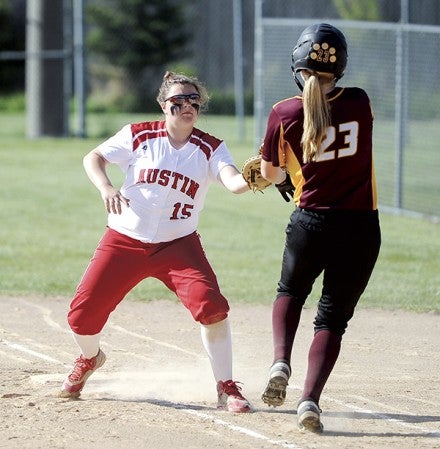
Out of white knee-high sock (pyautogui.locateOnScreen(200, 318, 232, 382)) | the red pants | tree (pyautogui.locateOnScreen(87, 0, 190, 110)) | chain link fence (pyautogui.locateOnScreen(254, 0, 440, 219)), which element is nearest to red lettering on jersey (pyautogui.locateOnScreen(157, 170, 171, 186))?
the red pants

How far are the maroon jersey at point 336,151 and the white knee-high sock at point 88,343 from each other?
4.96 feet

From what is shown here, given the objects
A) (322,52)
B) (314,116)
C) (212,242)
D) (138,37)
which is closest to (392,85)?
(212,242)

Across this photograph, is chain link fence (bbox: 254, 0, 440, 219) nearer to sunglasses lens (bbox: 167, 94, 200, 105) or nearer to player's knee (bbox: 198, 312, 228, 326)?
sunglasses lens (bbox: 167, 94, 200, 105)

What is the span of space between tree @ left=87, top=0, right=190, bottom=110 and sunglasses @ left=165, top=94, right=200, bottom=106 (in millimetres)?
25512

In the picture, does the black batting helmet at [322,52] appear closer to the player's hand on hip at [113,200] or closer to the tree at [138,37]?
the player's hand on hip at [113,200]

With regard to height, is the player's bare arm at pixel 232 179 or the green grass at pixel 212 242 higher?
the player's bare arm at pixel 232 179

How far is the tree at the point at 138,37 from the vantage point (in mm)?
31938

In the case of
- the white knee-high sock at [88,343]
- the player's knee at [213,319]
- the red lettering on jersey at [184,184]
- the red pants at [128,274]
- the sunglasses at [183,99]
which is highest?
the sunglasses at [183,99]

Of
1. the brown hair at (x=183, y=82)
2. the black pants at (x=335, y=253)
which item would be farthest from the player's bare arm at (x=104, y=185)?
the black pants at (x=335, y=253)

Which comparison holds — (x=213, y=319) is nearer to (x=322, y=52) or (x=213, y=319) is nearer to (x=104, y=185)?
(x=104, y=185)

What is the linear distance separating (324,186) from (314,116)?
0.37 meters

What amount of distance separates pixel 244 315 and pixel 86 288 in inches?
124

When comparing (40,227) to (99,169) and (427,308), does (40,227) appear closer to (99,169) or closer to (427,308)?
A: (427,308)

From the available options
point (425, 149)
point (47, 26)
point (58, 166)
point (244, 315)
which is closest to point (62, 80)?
point (47, 26)
